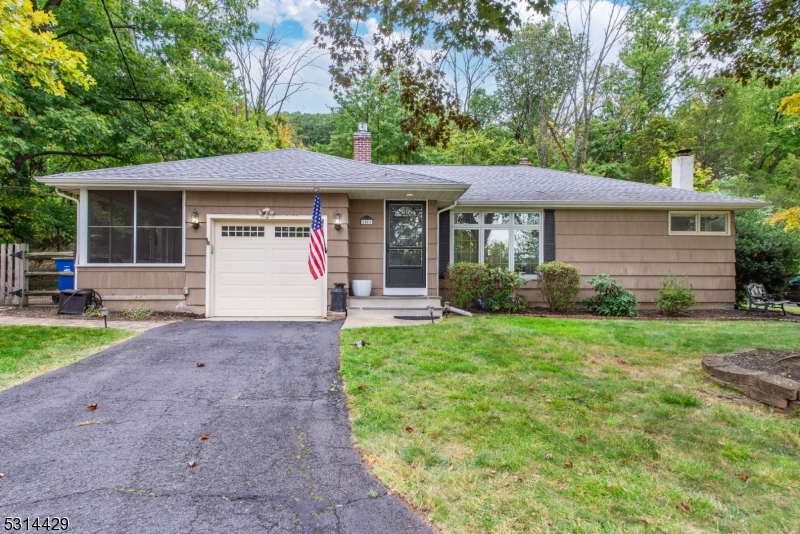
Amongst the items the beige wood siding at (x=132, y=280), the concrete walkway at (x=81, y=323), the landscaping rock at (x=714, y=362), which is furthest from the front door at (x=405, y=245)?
the landscaping rock at (x=714, y=362)

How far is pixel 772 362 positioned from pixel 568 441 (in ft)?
9.61

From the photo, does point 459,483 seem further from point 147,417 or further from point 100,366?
point 100,366

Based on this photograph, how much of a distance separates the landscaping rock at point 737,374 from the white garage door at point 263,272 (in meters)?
6.15

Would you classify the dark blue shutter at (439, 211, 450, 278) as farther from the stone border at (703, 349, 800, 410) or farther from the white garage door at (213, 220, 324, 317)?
the stone border at (703, 349, 800, 410)

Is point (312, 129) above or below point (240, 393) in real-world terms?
above

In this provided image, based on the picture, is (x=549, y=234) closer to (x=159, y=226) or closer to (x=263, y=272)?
(x=263, y=272)

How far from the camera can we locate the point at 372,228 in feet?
28.2

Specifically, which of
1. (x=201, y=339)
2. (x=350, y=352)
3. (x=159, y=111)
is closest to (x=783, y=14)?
(x=350, y=352)

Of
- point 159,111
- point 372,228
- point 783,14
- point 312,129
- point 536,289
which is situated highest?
point 312,129

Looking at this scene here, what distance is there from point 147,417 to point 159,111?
11687 mm

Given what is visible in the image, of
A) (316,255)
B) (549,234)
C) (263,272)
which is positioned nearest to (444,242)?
(549,234)

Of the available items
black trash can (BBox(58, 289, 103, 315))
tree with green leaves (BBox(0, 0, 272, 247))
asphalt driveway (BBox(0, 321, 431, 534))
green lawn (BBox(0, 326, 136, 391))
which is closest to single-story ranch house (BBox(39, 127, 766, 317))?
black trash can (BBox(58, 289, 103, 315))

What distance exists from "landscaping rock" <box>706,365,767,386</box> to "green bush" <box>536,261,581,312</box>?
441 centimetres

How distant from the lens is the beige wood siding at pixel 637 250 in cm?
930
